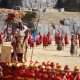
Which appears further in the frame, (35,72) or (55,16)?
(55,16)

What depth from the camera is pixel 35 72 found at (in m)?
14.4

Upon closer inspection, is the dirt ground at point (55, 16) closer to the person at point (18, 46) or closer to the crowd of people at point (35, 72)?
the person at point (18, 46)

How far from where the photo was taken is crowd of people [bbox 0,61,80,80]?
13.7 m

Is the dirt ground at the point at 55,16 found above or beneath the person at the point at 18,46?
above

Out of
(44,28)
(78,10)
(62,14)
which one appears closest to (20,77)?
(44,28)

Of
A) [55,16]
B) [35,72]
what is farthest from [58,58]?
[55,16]

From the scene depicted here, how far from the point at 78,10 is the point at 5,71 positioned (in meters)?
39.3

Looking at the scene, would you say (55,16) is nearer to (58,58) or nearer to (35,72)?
(58,58)

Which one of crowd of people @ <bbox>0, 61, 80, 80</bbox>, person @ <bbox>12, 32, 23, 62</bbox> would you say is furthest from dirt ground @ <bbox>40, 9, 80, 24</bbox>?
crowd of people @ <bbox>0, 61, 80, 80</bbox>

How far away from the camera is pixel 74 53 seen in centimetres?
2695

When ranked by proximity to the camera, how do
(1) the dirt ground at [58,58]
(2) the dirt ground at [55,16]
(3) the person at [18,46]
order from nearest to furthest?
1. (3) the person at [18,46]
2. (1) the dirt ground at [58,58]
3. (2) the dirt ground at [55,16]

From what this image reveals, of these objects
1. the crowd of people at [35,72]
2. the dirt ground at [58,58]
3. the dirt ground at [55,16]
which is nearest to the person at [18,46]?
the crowd of people at [35,72]

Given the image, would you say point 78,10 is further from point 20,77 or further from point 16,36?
point 20,77

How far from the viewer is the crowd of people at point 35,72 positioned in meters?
13.7
